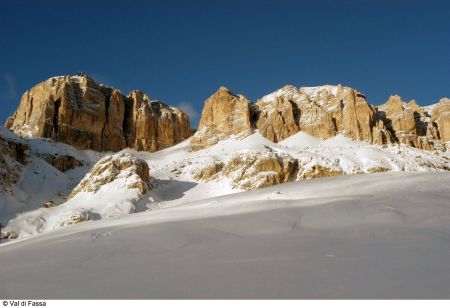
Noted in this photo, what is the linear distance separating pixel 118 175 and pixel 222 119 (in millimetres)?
51130

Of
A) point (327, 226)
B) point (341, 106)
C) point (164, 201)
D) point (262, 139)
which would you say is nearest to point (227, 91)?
point (262, 139)

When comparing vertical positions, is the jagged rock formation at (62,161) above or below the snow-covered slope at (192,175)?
above

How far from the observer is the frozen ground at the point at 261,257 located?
461 centimetres

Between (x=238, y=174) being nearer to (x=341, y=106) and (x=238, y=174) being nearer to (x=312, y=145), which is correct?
(x=312, y=145)

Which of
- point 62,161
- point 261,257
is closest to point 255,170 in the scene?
point 62,161

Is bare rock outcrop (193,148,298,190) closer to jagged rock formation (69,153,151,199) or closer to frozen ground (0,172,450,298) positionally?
jagged rock formation (69,153,151,199)

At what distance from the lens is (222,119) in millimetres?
103125

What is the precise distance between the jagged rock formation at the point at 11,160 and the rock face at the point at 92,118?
28.6m

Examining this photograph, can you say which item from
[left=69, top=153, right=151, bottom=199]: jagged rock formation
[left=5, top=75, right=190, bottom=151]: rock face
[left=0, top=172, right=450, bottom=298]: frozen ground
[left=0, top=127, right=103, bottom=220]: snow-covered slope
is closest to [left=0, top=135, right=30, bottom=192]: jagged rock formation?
[left=0, top=127, right=103, bottom=220]: snow-covered slope

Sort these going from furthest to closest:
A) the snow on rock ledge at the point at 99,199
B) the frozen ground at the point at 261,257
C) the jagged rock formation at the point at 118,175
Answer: the jagged rock formation at the point at 118,175 < the snow on rock ledge at the point at 99,199 < the frozen ground at the point at 261,257

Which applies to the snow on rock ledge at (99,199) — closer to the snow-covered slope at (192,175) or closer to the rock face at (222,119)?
the snow-covered slope at (192,175)

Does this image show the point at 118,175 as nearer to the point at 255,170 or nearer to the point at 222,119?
the point at 255,170

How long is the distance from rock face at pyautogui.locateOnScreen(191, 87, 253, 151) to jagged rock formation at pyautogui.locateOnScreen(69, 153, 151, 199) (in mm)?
39186

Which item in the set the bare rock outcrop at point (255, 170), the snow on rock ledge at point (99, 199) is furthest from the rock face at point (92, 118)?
the snow on rock ledge at point (99, 199)
